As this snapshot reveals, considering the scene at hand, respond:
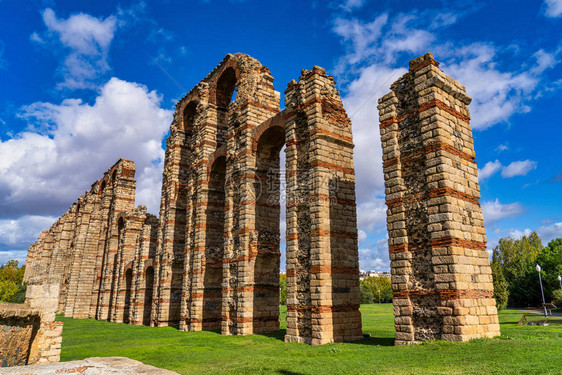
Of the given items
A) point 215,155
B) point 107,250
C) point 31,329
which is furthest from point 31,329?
point 107,250

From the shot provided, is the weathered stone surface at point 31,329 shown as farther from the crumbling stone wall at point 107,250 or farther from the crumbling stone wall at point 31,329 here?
the crumbling stone wall at point 107,250

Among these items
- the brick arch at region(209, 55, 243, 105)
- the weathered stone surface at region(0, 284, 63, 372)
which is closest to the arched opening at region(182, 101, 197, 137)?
the brick arch at region(209, 55, 243, 105)

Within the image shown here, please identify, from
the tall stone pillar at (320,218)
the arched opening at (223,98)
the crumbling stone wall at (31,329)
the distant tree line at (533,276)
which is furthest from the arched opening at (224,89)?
the distant tree line at (533,276)

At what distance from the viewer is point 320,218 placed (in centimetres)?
1312

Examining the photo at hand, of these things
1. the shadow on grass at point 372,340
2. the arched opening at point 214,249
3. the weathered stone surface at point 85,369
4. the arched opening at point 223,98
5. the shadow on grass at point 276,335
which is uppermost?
the arched opening at point 223,98

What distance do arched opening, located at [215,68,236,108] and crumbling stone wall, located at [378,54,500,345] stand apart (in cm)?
1488

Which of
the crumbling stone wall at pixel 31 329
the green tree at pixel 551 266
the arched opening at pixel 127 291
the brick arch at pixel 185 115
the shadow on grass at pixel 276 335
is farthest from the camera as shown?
the green tree at pixel 551 266

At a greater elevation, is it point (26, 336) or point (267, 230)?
point (267, 230)

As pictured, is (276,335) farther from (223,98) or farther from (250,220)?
(223,98)

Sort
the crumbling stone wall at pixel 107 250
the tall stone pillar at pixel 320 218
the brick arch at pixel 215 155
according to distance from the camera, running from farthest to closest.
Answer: the crumbling stone wall at pixel 107 250 < the brick arch at pixel 215 155 < the tall stone pillar at pixel 320 218

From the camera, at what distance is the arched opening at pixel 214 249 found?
20.0 m

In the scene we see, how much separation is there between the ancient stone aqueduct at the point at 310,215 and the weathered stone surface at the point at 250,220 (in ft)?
0.21

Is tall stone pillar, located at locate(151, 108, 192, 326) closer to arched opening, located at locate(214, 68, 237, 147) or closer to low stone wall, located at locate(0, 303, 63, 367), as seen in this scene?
arched opening, located at locate(214, 68, 237, 147)

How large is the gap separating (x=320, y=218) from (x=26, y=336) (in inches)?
351
